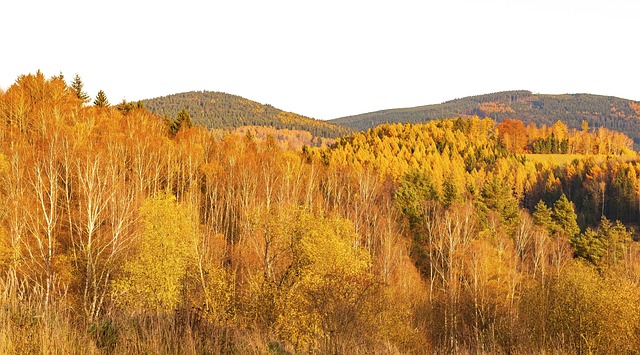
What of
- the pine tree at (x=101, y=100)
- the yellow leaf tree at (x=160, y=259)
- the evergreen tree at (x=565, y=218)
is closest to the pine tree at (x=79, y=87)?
the pine tree at (x=101, y=100)

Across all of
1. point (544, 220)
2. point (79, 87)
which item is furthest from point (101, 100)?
point (544, 220)

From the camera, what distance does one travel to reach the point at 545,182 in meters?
133

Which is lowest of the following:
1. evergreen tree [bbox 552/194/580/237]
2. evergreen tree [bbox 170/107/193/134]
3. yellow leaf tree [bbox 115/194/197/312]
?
evergreen tree [bbox 552/194/580/237]

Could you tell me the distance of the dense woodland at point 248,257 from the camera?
376 inches

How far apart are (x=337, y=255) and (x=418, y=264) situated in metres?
33.0

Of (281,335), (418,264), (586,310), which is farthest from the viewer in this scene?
(418,264)

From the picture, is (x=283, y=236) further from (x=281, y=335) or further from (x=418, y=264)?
(x=418, y=264)

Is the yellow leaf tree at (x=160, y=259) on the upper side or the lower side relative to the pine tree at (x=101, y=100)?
lower

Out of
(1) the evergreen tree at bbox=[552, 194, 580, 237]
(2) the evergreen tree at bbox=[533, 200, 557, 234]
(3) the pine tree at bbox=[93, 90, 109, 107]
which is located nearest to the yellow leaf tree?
(3) the pine tree at bbox=[93, 90, 109, 107]

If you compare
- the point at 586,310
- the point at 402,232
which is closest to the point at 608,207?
the point at 402,232

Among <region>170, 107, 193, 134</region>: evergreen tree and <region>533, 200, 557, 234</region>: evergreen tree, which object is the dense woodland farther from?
<region>170, 107, 193, 134</region>: evergreen tree

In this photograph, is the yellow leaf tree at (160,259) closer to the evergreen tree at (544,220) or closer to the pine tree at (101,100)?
the pine tree at (101,100)

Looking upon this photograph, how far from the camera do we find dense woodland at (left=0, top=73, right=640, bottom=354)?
9.56 meters

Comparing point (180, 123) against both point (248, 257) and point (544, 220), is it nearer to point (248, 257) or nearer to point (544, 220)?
point (248, 257)
